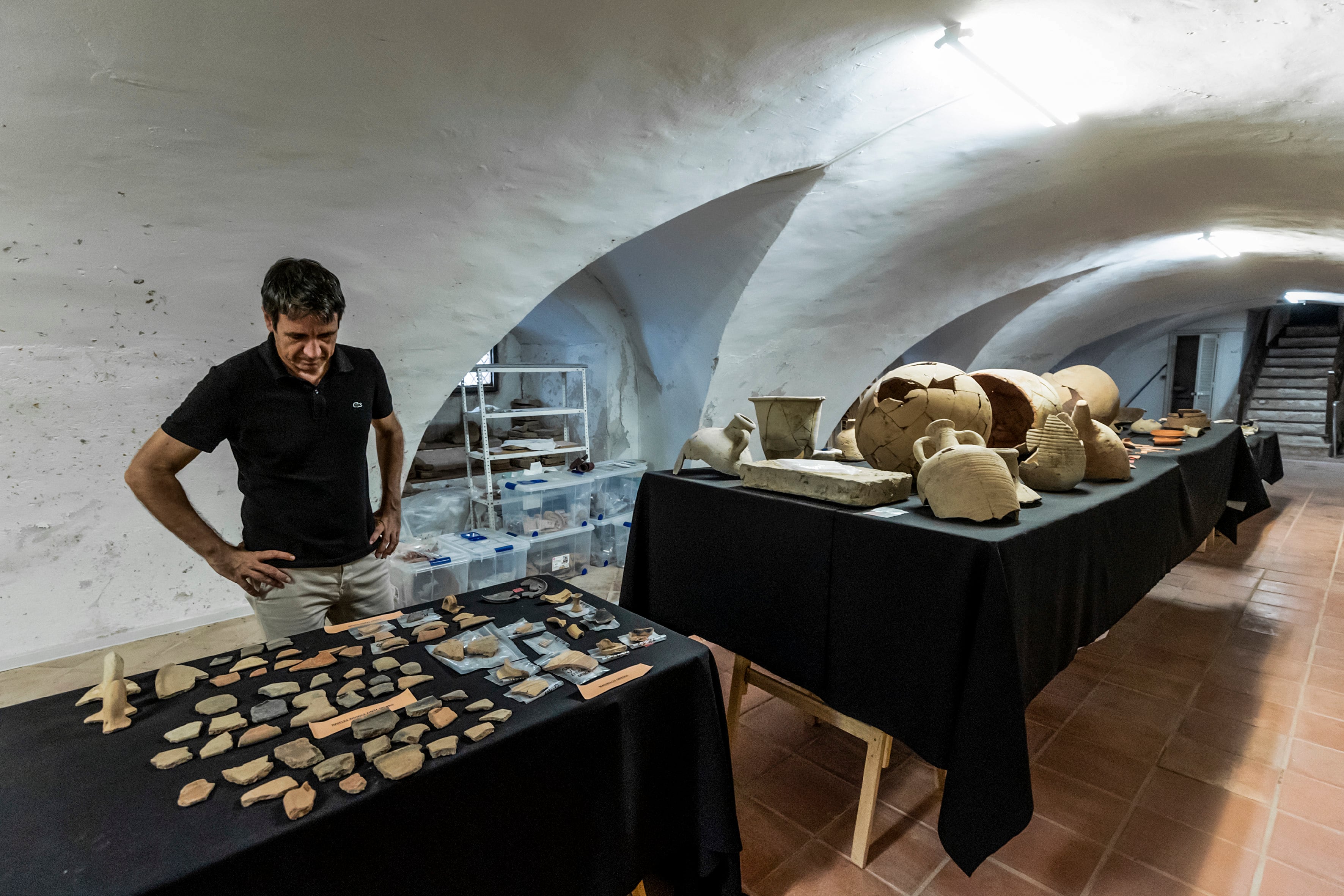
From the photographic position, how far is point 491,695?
120 centimetres

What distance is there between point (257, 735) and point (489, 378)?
7.19m

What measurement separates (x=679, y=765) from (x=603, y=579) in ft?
10.7

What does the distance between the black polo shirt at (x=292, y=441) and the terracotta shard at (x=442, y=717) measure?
0.86m

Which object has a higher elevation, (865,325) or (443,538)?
(865,325)

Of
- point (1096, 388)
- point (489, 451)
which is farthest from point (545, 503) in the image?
point (1096, 388)

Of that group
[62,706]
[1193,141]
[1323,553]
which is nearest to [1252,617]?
[1323,553]

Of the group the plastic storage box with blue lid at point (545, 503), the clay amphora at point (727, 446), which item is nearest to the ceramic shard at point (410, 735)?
the clay amphora at point (727, 446)

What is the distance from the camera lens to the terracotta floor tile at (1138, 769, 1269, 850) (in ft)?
6.61

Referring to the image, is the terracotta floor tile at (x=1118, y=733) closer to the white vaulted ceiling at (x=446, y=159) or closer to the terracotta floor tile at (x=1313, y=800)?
the terracotta floor tile at (x=1313, y=800)

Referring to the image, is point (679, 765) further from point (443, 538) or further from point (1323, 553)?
point (1323, 553)

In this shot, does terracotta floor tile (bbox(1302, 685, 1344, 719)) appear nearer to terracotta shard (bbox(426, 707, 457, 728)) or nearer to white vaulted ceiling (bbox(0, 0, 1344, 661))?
white vaulted ceiling (bbox(0, 0, 1344, 661))

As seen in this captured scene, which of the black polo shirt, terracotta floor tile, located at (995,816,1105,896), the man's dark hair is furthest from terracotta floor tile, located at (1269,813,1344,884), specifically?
the man's dark hair

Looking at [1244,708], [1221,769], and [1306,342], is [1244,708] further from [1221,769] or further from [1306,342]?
[1306,342]

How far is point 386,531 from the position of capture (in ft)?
6.61
